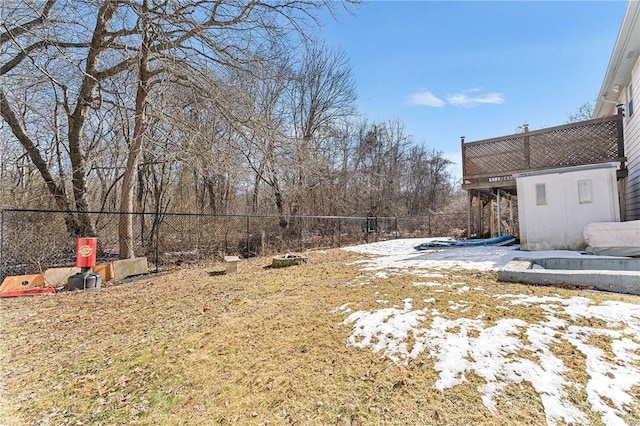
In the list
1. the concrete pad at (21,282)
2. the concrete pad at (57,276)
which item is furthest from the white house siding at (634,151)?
the concrete pad at (21,282)

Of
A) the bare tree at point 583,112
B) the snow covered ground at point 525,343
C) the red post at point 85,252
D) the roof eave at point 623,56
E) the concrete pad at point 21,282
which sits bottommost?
the snow covered ground at point 525,343

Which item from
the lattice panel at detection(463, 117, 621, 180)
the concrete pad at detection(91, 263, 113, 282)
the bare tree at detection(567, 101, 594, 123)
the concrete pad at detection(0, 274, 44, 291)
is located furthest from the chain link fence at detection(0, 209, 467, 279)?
the bare tree at detection(567, 101, 594, 123)

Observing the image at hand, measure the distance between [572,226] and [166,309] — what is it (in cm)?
854

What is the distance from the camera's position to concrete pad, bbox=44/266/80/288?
5.41 metres

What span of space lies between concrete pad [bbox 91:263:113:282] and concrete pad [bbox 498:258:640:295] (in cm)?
735

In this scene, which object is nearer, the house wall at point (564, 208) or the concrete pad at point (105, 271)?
the concrete pad at point (105, 271)

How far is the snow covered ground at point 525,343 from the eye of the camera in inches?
72.5

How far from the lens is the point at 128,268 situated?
6.55 m

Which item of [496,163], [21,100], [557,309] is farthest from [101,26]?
[496,163]

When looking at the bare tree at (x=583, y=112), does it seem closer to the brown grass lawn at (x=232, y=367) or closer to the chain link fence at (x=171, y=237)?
the chain link fence at (x=171, y=237)

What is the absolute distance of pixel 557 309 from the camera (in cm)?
299

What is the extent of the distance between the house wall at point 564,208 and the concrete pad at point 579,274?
233cm

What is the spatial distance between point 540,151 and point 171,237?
11.2 metres

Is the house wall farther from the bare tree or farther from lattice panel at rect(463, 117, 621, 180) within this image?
the bare tree
